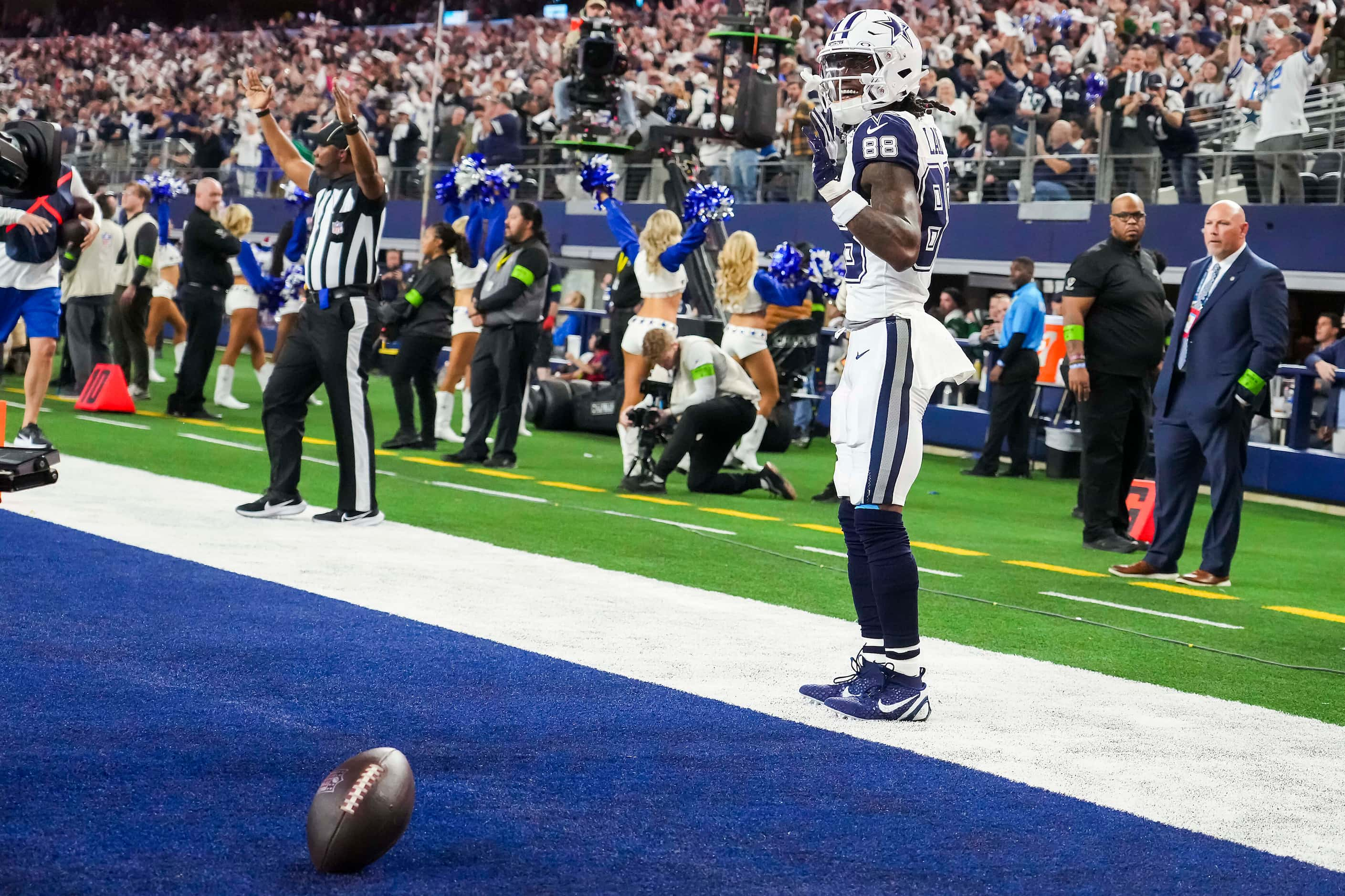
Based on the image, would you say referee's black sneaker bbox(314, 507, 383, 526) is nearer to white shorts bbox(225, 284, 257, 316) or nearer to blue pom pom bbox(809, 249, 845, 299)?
blue pom pom bbox(809, 249, 845, 299)

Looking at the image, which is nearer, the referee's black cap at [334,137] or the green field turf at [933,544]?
the green field turf at [933,544]

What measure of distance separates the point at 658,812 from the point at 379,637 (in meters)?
2.15

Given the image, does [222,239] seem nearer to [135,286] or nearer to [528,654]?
[135,286]

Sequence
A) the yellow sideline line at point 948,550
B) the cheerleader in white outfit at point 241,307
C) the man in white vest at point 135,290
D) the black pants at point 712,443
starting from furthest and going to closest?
1. the man in white vest at point 135,290
2. the cheerleader in white outfit at point 241,307
3. the black pants at point 712,443
4. the yellow sideline line at point 948,550

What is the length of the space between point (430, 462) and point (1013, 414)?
528 centimetres

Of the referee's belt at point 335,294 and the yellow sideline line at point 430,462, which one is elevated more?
the referee's belt at point 335,294

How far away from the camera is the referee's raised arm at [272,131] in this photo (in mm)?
8625

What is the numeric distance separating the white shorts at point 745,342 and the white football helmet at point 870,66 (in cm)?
781

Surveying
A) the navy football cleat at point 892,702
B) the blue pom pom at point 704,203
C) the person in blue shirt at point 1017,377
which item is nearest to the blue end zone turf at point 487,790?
the navy football cleat at point 892,702

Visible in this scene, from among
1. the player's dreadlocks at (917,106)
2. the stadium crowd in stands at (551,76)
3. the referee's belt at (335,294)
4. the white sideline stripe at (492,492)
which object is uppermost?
the stadium crowd in stands at (551,76)

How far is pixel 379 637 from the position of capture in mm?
5668

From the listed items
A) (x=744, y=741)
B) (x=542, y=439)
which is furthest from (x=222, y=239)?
(x=744, y=741)

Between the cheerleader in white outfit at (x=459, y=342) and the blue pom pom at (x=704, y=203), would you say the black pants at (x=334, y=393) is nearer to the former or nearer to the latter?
the blue pom pom at (x=704, y=203)

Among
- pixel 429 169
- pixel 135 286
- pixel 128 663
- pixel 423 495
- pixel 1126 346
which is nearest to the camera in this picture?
pixel 128 663
